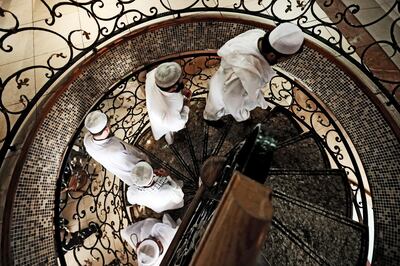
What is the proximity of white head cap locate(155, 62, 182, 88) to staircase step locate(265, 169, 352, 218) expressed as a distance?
1471 millimetres

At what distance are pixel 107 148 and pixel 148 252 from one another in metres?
1.17

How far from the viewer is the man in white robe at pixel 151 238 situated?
3.09m

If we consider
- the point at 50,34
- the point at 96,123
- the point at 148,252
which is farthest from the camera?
the point at 50,34

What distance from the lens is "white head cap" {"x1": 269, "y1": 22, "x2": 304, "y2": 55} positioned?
8.25 ft

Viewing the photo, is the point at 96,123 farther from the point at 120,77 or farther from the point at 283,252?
the point at 283,252

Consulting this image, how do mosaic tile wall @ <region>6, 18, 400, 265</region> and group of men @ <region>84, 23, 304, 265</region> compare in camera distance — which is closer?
group of men @ <region>84, 23, 304, 265</region>

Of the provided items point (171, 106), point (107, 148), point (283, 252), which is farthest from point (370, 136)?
point (107, 148)

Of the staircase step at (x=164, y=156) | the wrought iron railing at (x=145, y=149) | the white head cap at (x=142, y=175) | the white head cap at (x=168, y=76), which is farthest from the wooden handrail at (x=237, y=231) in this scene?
the staircase step at (x=164, y=156)

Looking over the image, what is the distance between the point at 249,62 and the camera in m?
2.71

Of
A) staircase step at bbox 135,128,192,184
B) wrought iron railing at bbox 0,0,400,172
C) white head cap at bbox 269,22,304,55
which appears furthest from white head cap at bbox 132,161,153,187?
white head cap at bbox 269,22,304,55

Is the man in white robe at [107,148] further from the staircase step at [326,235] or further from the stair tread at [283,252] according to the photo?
the staircase step at [326,235]

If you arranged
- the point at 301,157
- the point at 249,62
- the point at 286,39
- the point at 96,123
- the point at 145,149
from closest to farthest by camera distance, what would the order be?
the point at 286,39 → the point at 249,62 → the point at 96,123 → the point at 301,157 → the point at 145,149

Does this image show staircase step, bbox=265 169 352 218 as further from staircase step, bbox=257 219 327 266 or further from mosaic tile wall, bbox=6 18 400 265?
staircase step, bbox=257 219 327 266

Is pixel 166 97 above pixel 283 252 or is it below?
above
